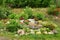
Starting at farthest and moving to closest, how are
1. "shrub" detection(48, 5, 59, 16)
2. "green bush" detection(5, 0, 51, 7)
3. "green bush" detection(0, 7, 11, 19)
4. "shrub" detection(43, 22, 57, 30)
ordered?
1. "green bush" detection(5, 0, 51, 7)
2. "shrub" detection(48, 5, 59, 16)
3. "green bush" detection(0, 7, 11, 19)
4. "shrub" detection(43, 22, 57, 30)

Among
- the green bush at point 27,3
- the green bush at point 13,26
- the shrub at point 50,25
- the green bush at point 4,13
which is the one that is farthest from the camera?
the green bush at point 27,3

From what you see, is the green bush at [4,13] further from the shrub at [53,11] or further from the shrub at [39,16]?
the shrub at [53,11]

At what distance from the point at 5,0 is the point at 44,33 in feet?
12.6

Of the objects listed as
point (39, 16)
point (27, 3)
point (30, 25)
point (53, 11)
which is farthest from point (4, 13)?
point (27, 3)

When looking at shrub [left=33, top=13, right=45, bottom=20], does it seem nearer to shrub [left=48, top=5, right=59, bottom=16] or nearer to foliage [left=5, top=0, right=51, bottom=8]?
shrub [left=48, top=5, right=59, bottom=16]

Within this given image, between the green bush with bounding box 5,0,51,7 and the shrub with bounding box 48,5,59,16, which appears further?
the green bush with bounding box 5,0,51,7

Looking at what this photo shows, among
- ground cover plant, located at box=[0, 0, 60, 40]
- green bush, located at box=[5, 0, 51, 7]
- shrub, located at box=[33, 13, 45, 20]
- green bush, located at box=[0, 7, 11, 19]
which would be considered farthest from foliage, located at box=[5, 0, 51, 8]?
shrub, located at box=[33, 13, 45, 20]

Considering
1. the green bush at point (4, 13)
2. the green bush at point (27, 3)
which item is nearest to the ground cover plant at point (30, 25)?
the green bush at point (4, 13)

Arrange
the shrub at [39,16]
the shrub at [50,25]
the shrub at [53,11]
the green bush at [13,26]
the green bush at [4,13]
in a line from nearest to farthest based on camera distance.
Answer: the green bush at [13,26] → the shrub at [50,25] → the shrub at [39,16] → the green bush at [4,13] → the shrub at [53,11]

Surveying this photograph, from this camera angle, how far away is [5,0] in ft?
38.9

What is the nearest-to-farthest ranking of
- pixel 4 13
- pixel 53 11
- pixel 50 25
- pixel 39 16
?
pixel 50 25
pixel 39 16
pixel 4 13
pixel 53 11

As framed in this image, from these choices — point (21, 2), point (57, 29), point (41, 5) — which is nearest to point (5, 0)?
point (21, 2)

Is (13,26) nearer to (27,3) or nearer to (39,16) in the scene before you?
(39,16)

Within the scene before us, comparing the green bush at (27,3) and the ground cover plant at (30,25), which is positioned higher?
the ground cover plant at (30,25)
